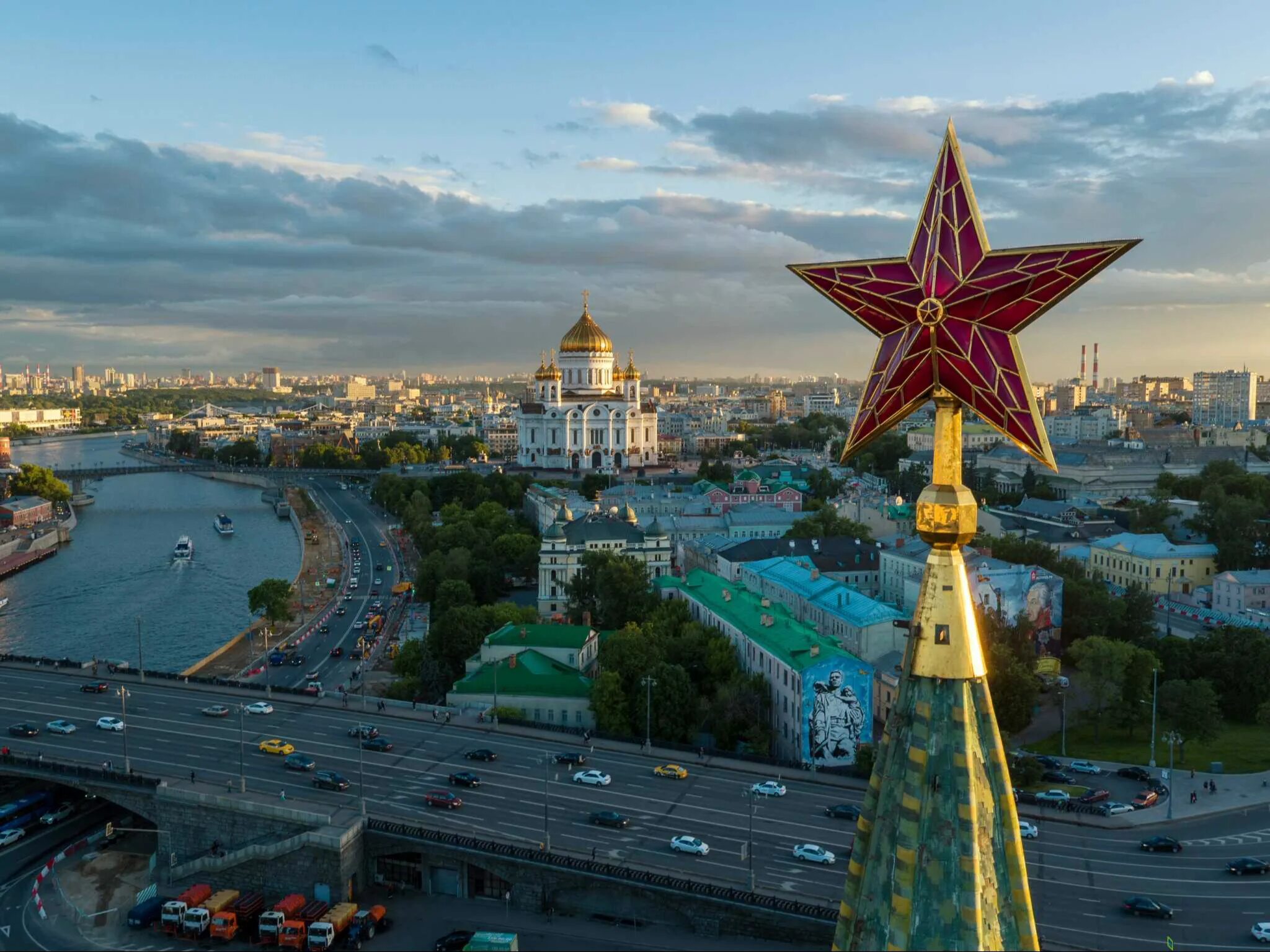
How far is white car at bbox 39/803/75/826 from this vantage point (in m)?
24.2

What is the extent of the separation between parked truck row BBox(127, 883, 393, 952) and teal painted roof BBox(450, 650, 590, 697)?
32.0 feet

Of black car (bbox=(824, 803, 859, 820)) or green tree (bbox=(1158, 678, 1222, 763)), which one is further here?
green tree (bbox=(1158, 678, 1222, 763))

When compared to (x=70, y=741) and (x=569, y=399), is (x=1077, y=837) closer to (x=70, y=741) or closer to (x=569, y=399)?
(x=70, y=741)

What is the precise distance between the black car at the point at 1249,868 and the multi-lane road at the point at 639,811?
10.8 inches

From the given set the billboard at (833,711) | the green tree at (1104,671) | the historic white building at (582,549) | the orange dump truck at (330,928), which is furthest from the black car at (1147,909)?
the historic white building at (582,549)

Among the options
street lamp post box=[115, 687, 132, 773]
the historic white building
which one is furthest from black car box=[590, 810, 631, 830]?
the historic white building

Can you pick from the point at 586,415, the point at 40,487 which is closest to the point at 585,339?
the point at 586,415

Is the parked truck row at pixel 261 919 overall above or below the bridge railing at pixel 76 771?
below

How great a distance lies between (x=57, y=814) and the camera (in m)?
24.5

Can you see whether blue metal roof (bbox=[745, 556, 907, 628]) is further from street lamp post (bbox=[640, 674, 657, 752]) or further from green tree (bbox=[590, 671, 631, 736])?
green tree (bbox=[590, 671, 631, 736])

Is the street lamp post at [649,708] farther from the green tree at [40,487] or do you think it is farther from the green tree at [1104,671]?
the green tree at [40,487]

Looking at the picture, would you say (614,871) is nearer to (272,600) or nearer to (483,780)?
(483,780)

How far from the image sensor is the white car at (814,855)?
1912 cm

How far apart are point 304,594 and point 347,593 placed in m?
2.08
